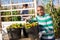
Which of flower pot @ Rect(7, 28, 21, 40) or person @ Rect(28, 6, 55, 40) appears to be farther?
flower pot @ Rect(7, 28, 21, 40)

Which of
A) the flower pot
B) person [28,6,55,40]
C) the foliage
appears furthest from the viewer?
the foliage

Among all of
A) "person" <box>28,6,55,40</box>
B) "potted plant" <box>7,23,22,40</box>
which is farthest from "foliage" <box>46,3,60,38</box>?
"potted plant" <box>7,23,22,40</box>

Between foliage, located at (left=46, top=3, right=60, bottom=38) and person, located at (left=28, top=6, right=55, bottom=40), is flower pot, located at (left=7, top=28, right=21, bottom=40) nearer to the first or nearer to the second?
person, located at (left=28, top=6, right=55, bottom=40)

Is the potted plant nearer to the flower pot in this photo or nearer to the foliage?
the flower pot

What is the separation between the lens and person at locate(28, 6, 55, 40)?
10.6 ft

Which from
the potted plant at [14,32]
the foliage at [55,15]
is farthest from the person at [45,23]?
the foliage at [55,15]

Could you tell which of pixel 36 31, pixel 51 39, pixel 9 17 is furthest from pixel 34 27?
pixel 9 17

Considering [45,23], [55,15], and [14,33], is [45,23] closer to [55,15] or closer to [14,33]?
[14,33]

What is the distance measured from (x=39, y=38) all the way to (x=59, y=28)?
0.76 m

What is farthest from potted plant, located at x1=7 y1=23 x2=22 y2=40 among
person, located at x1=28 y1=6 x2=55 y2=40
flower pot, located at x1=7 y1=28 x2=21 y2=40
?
person, located at x1=28 y1=6 x2=55 y2=40

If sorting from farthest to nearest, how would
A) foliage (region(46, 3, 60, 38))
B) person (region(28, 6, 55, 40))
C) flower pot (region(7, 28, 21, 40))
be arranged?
foliage (region(46, 3, 60, 38)), flower pot (region(7, 28, 21, 40)), person (region(28, 6, 55, 40))

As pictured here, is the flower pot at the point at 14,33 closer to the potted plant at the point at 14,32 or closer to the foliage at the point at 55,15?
the potted plant at the point at 14,32

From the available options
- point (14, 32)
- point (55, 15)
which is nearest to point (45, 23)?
point (14, 32)

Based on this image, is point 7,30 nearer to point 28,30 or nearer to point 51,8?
point 28,30
